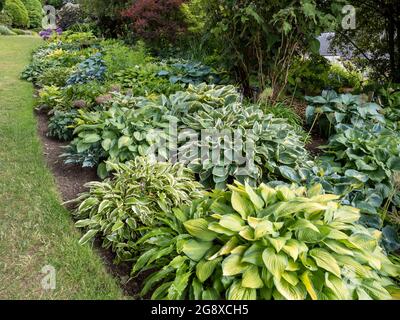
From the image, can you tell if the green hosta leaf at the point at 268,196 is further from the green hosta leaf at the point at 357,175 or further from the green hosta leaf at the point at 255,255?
the green hosta leaf at the point at 357,175

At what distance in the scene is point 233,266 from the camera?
6.44 ft

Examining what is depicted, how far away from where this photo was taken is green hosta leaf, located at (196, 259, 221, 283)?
2.04 meters

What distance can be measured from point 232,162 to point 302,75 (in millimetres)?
2854

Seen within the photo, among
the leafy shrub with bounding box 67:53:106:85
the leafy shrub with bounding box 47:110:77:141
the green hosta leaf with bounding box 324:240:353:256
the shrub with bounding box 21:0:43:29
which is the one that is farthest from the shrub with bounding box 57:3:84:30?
the green hosta leaf with bounding box 324:240:353:256

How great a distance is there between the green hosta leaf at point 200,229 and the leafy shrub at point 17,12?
21.2 metres

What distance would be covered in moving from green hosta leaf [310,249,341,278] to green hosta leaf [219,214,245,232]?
401 millimetres

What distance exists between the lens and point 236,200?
7.50 ft

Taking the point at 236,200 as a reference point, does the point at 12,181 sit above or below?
below

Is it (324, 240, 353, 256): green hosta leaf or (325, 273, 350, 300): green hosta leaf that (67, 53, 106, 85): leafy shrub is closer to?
(324, 240, 353, 256): green hosta leaf

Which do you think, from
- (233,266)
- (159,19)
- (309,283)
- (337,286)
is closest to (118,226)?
(233,266)

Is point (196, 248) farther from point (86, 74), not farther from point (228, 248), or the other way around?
point (86, 74)

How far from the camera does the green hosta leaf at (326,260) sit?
1897mm
